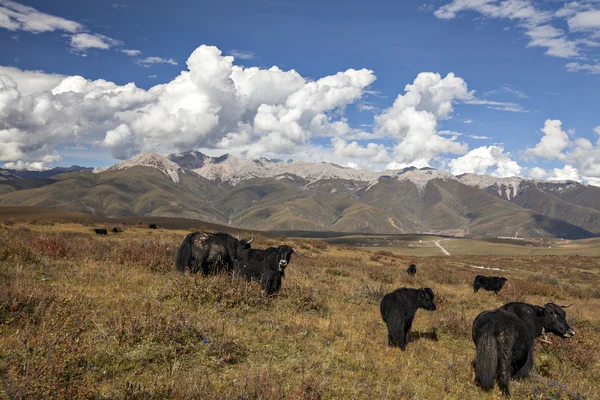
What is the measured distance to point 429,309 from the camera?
450 inches

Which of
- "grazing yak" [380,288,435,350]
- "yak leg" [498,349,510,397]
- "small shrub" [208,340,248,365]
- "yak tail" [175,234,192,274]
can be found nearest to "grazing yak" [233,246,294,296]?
"yak tail" [175,234,192,274]

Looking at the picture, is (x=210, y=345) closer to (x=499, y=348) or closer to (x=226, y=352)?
(x=226, y=352)

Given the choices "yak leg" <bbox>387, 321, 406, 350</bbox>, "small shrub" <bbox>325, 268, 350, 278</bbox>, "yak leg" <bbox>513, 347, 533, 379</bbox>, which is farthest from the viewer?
"small shrub" <bbox>325, 268, 350, 278</bbox>

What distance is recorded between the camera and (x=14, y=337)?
5914mm

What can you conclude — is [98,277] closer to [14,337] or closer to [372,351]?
[14,337]

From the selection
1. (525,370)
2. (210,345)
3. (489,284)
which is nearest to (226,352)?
(210,345)

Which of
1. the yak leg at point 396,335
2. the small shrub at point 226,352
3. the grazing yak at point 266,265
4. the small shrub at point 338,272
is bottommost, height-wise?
the small shrub at point 338,272

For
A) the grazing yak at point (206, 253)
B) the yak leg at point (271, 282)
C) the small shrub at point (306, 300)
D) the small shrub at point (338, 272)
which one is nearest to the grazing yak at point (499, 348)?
the small shrub at point (306, 300)

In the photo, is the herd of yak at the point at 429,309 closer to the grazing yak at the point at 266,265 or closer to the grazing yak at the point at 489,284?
the grazing yak at the point at 266,265

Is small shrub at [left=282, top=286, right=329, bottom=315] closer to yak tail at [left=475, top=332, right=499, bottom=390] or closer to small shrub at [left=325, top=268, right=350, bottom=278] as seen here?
yak tail at [left=475, top=332, right=499, bottom=390]

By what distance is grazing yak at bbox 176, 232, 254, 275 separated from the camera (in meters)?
13.3

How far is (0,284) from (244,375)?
19.6 feet

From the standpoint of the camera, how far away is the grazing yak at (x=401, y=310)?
970cm

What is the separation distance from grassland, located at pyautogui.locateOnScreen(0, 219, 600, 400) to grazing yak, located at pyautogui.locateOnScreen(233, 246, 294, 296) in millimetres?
728
